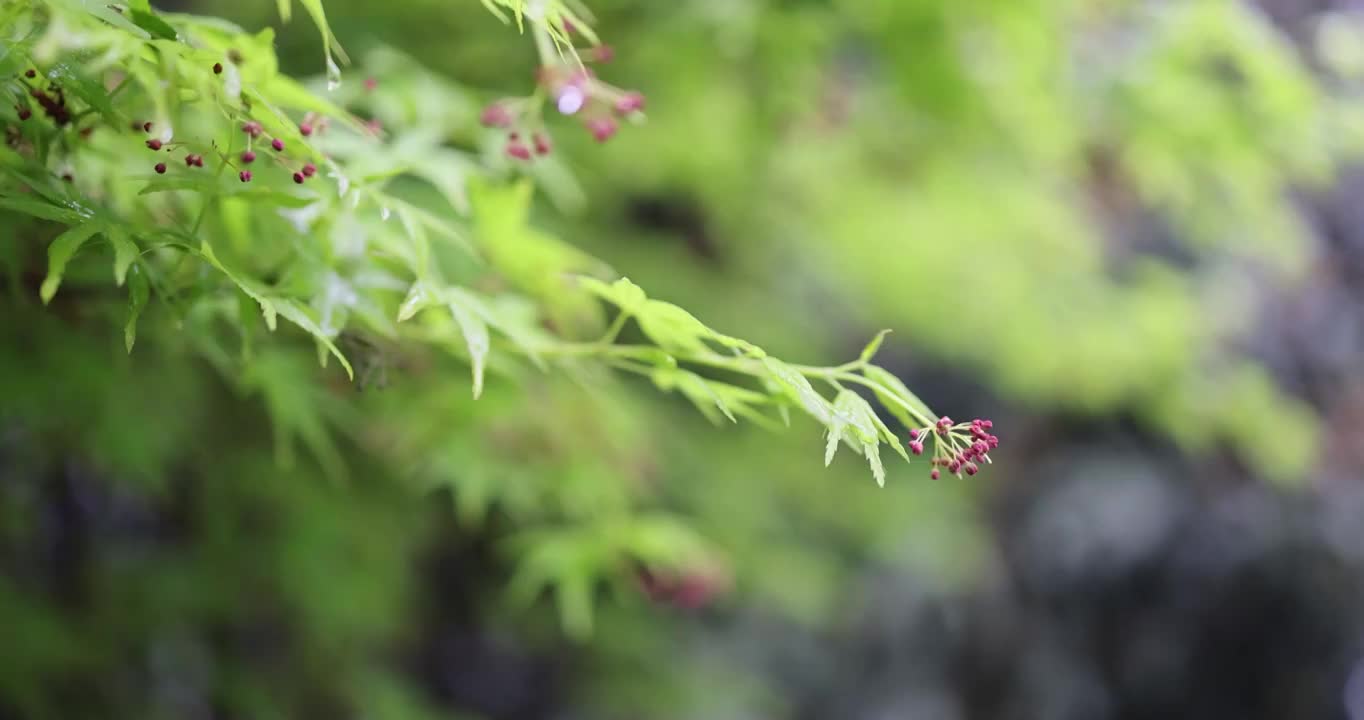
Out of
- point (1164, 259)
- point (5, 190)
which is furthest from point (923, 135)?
point (1164, 259)

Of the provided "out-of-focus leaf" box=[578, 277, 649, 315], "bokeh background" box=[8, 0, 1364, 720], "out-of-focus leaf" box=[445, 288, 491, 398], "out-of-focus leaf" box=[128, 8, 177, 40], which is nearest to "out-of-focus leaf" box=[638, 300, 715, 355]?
"out-of-focus leaf" box=[578, 277, 649, 315]

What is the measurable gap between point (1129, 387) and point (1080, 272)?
0.43m

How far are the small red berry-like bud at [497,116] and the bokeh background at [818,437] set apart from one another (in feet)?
0.93

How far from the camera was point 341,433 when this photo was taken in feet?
7.08

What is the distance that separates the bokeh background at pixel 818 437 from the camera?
1.76m

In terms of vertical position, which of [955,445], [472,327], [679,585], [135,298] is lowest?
[679,585]

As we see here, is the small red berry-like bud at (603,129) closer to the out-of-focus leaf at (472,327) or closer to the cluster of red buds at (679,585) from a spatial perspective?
the out-of-focus leaf at (472,327)

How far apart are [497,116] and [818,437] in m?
2.38

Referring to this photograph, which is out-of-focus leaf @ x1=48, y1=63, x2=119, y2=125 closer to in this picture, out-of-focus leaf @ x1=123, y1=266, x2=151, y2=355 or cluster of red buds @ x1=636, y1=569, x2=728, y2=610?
out-of-focus leaf @ x1=123, y1=266, x2=151, y2=355

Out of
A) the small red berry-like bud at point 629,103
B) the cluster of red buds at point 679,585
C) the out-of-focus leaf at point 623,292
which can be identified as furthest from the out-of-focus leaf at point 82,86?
the cluster of red buds at point 679,585

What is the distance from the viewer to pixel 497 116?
43.8 inches

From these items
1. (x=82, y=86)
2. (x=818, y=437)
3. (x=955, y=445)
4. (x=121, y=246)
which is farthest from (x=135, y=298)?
(x=818, y=437)

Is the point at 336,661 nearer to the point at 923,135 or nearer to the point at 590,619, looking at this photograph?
the point at 590,619

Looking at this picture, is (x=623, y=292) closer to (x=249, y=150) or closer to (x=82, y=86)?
(x=249, y=150)
